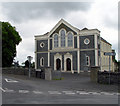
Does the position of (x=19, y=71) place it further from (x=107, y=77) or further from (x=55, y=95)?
(x=55, y=95)

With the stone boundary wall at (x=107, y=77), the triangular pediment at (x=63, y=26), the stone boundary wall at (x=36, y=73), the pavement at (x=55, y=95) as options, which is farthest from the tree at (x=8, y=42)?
the pavement at (x=55, y=95)

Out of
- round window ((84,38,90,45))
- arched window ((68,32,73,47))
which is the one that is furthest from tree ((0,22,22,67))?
round window ((84,38,90,45))

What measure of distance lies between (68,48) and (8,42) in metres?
14.3

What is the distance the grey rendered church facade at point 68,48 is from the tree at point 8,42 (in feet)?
18.0

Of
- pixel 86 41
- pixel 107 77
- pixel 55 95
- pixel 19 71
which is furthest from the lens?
pixel 86 41

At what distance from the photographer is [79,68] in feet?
122

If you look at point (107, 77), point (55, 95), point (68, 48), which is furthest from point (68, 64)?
point (55, 95)

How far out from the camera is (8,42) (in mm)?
41969

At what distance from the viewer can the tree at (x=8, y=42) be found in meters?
41.1

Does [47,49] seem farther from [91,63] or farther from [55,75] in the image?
[55,75]

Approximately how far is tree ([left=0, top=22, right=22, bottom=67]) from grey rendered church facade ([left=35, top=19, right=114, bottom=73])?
18.0 ft

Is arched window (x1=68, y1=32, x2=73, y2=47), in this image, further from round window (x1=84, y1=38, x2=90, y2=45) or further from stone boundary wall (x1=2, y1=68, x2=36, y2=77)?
stone boundary wall (x1=2, y1=68, x2=36, y2=77)

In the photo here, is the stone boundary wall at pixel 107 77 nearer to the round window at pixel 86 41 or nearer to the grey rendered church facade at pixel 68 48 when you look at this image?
the grey rendered church facade at pixel 68 48

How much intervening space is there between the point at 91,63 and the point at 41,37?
44.4 feet
